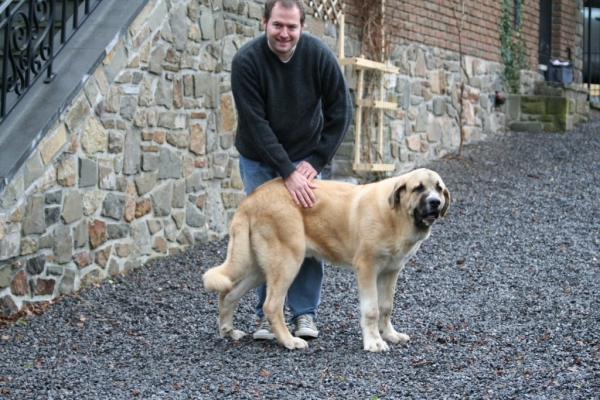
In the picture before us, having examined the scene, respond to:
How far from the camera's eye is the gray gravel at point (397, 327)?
4.05m

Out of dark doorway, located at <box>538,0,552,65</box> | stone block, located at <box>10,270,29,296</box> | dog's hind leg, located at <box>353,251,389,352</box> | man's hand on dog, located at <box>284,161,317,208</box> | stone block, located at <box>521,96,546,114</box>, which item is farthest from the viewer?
dark doorway, located at <box>538,0,552,65</box>

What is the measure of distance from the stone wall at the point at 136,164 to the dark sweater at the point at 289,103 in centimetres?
170

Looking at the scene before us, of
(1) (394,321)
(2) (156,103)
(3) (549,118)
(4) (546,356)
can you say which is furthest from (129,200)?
(3) (549,118)

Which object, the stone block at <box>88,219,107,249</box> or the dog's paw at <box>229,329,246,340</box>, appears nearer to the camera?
the dog's paw at <box>229,329,246,340</box>

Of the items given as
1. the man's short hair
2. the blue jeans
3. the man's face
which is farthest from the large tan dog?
the man's short hair

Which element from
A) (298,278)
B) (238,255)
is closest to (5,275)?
(238,255)

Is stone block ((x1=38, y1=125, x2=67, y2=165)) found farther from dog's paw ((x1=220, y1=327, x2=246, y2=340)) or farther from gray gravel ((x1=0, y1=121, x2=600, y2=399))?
dog's paw ((x1=220, y1=327, x2=246, y2=340))

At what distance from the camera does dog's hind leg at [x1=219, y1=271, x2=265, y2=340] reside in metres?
5.00

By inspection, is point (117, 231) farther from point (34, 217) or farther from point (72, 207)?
point (34, 217)

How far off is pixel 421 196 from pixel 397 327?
125 cm

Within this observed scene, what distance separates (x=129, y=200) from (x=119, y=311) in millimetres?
1246

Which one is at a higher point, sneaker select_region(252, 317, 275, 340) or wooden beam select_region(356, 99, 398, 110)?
wooden beam select_region(356, 99, 398, 110)

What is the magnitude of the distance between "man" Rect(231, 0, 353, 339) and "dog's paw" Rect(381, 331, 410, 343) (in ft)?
1.47

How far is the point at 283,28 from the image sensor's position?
4.68 m
